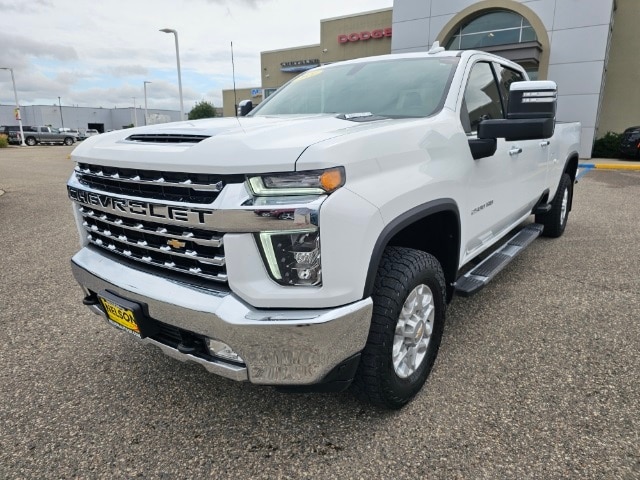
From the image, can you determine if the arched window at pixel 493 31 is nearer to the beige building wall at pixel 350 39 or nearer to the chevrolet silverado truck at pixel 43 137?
the beige building wall at pixel 350 39

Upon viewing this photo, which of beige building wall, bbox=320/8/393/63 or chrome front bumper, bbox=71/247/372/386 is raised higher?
beige building wall, bbox=320/8/393/63

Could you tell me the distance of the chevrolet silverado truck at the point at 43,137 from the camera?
3828 centimetres

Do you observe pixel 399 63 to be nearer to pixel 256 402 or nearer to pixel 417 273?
pixel 417 273

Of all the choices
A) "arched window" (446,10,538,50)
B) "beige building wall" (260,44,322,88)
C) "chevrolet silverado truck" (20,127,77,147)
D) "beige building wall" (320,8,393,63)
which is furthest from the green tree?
"arched window" (446,10,538,50)

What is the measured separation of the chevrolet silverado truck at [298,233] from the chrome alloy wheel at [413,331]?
0.03 feet

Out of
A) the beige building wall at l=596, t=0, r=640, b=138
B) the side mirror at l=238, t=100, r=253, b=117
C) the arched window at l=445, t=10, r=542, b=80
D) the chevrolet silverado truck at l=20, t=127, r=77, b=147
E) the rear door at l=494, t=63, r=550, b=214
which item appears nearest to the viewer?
the rear door at l=494, t=63, r=550, b=214

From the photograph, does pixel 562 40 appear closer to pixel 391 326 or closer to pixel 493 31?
pixel 493 31

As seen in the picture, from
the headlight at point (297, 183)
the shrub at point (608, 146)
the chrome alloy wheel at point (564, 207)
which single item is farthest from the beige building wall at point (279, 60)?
the headlight at point (297, 183)

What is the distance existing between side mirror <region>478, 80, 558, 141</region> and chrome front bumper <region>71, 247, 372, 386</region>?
4.35 feet

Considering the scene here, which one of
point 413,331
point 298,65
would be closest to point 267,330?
point 413,331

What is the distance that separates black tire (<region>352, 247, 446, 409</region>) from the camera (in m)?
2.04

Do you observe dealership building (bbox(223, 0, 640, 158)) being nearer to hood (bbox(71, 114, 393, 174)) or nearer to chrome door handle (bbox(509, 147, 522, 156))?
chrome door handle (bbox(509, 147, 522, 156))

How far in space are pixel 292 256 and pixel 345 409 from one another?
40.8 inches

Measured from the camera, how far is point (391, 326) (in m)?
2.05
